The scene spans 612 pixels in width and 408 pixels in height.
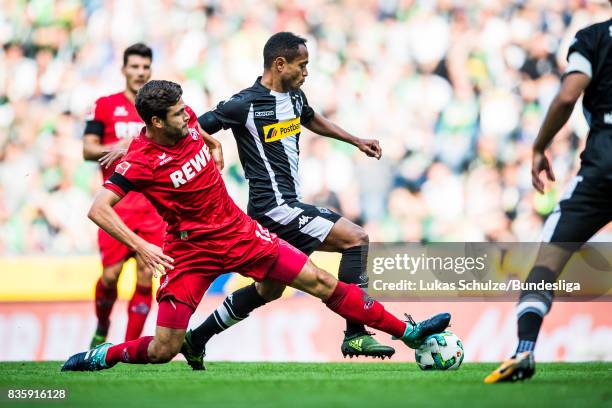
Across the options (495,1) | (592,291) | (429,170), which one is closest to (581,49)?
(592,291)

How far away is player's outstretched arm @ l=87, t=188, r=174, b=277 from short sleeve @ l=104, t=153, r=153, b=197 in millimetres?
59

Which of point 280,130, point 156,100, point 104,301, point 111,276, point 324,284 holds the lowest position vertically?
point 104,301

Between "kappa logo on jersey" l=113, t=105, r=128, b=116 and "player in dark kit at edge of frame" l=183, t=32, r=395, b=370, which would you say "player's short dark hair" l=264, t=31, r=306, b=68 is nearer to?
"player in dark kit at edge of frame" l=183, t=32, r=395, b=370

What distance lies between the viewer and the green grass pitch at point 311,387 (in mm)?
4539

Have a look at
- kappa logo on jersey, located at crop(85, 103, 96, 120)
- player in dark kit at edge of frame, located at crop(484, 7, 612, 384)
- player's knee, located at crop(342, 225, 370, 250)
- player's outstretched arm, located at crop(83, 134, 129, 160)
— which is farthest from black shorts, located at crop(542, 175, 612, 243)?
kappa logo on jersey, located at crop(85, 103, 96, 120)

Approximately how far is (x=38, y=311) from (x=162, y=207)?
15.1 feet

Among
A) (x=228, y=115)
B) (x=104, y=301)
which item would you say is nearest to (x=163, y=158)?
(x=228, y=115)

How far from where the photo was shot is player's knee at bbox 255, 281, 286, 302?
6652mm

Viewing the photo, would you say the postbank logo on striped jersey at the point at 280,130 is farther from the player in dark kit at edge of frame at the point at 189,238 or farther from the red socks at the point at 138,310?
the red socks at the point at 138,310

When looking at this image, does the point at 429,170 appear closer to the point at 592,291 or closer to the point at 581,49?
the point at 592,291

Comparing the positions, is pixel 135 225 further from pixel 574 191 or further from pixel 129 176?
pixel 574 191

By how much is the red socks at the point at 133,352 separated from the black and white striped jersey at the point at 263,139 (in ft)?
3.98

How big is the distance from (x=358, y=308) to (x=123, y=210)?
259 centimetres

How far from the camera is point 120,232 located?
5.58 metres
